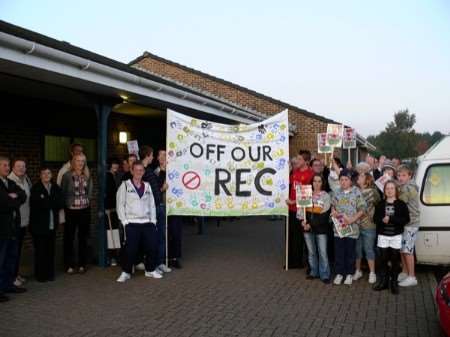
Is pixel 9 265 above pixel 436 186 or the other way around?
the other way around

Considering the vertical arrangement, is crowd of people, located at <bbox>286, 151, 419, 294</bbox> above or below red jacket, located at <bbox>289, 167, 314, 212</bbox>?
below

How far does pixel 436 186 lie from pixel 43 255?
5.96 meters

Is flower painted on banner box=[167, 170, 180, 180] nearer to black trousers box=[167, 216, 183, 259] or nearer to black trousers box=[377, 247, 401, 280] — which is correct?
black trousers box=[167, 216, 183, 259]

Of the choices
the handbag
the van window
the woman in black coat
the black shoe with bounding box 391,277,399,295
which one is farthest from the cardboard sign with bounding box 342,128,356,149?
the woman in black coat

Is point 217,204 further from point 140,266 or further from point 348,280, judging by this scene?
point 348,280

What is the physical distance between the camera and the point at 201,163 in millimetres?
7734

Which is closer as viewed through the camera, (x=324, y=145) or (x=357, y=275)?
(x=357, y=275)

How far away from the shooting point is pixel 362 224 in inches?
270

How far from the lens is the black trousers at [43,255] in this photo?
673 centimetres

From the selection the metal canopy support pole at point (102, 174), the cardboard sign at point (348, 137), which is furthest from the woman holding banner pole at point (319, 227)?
the metal canopy support pole at point (102, 174)

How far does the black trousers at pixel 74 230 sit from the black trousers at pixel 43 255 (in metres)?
0.46

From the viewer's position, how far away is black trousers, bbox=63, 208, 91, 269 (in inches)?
287

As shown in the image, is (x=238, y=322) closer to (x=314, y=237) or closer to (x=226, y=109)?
(x=314, y=237)

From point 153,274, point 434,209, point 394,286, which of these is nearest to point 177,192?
point 153,274
